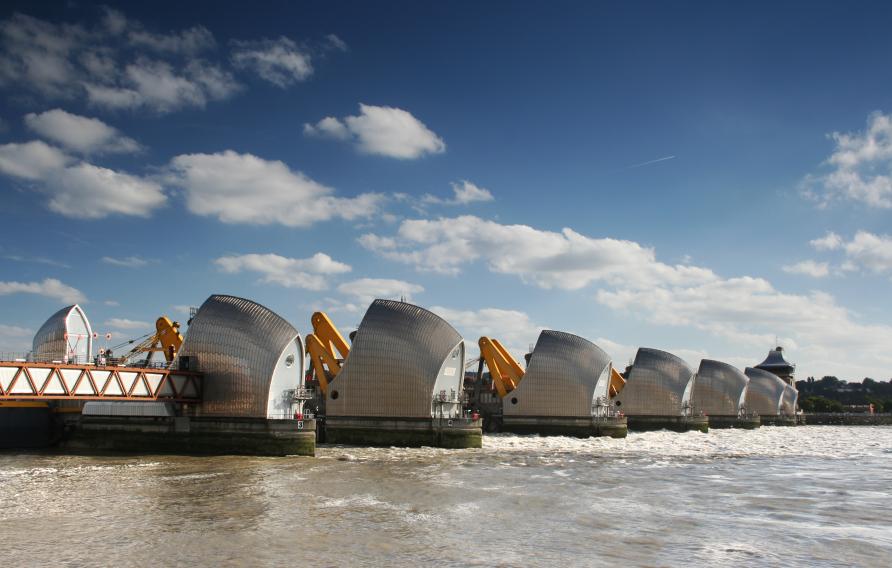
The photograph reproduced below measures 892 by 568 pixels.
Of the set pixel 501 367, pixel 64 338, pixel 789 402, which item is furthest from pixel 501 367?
pixel 789 402

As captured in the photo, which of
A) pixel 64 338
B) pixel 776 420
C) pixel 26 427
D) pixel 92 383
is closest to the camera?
pixel 92 383

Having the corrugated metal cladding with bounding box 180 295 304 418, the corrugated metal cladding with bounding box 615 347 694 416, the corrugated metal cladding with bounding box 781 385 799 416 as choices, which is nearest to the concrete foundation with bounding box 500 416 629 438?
the corrugated metal cladding with bounding box 615 347 694 416

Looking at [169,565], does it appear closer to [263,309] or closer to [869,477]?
[263,309]

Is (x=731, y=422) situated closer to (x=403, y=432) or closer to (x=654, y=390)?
(x=654, y=390)

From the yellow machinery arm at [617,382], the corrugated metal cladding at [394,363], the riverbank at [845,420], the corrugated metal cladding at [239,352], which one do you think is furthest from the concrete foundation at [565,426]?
the riverbank at [845,420]

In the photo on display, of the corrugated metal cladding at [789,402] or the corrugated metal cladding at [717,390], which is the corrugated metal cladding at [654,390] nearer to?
the corrugated metal cladding at [717,390]

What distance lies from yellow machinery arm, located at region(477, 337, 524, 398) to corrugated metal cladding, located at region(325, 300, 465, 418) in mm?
16928

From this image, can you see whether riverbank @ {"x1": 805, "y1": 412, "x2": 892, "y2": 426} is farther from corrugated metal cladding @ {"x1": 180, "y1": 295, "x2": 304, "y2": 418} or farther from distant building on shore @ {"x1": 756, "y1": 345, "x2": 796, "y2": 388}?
corrugated metal cladding @ {"x1": 180, "y1": 295, "x2": 304, "y2": 418}

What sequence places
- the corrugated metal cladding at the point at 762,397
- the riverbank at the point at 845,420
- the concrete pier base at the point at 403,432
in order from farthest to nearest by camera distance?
1. the riverbank at the point at 845,420
2. the corrugated metal cladding at the point at 762,397
3. the concrete pier base at the point at 403,432

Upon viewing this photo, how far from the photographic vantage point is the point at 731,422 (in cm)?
10781

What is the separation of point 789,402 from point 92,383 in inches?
4912

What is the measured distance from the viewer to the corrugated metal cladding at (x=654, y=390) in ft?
301

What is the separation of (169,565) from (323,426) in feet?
134

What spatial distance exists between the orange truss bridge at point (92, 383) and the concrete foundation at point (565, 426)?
1398 inches
